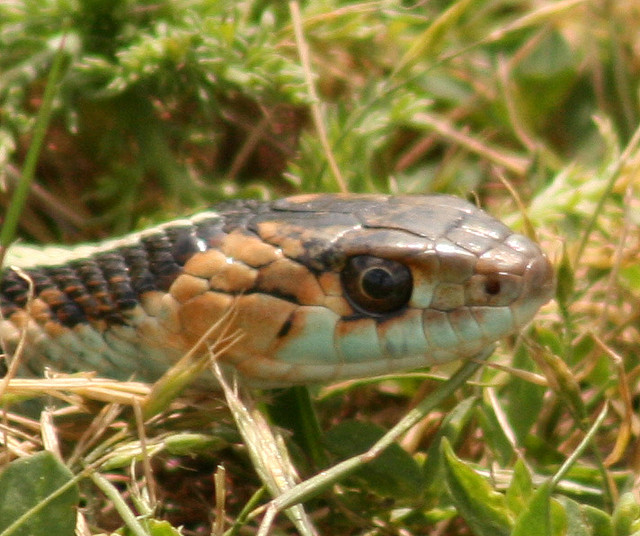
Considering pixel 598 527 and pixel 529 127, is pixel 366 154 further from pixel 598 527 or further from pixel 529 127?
pixel 598 527

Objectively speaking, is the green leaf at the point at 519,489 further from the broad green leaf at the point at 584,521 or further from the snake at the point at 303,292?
the snake at the point at 303,292

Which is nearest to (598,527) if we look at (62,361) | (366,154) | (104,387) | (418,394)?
(418,394)

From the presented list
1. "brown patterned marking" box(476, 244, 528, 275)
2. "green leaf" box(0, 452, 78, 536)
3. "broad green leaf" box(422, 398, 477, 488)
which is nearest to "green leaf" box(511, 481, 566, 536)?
"broad green leaf" box(422, 398, 477, 488)

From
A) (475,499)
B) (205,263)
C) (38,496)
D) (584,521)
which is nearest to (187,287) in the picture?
(205,263)

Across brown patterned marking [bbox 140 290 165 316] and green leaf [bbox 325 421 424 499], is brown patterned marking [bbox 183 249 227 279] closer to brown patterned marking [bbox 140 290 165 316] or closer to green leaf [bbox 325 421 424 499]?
brown patterned marking [bbox 140 290 165 316]

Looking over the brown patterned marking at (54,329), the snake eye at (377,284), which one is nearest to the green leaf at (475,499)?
the snake eye at (377,284)

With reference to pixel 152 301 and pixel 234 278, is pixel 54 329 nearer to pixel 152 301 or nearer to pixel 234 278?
pixel 152 301
